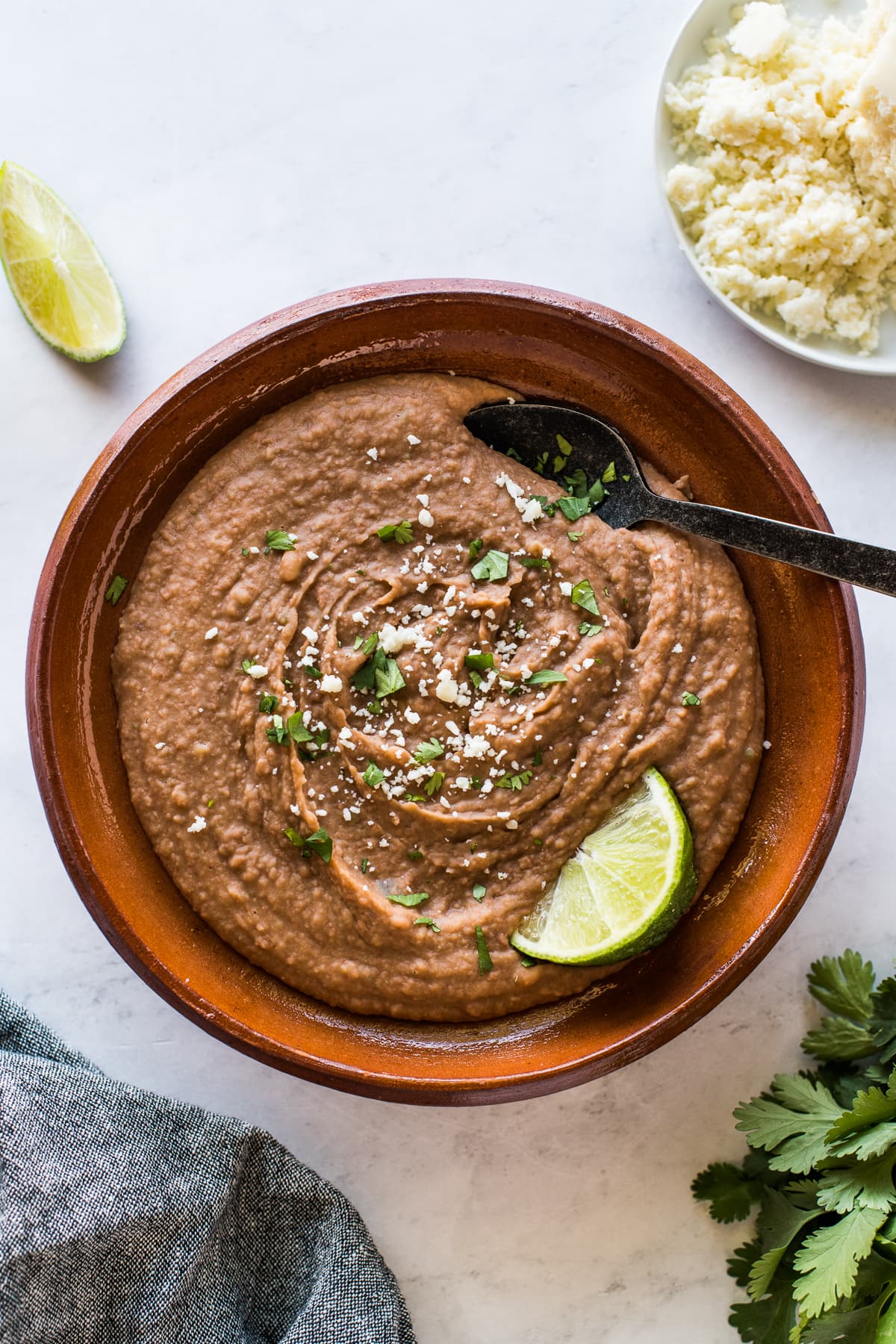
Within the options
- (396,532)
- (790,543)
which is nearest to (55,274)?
(396,532)

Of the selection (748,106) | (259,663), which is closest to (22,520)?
(259,663)

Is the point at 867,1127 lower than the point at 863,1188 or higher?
higher

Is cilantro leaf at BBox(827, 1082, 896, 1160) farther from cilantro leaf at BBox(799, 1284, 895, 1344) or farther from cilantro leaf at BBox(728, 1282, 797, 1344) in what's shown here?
cilantro leaf at BBox(728, 1282, 797, 1344)

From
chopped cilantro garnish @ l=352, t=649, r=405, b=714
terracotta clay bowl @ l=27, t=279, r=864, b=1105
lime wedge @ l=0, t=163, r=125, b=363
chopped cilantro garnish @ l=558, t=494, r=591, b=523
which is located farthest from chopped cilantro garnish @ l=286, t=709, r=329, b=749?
lime wedge @ l=0, t=163, r=125, b=363

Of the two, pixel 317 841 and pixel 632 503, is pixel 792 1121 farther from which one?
pixel 632 503

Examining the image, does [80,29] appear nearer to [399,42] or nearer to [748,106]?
[399,42]

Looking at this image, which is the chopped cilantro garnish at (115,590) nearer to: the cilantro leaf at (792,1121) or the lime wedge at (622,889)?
the lime wedge at (622,889)

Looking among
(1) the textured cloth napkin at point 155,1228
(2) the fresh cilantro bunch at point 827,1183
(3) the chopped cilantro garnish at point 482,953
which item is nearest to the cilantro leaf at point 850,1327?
(2) the fresh cilantro bunch at point 827,1183
